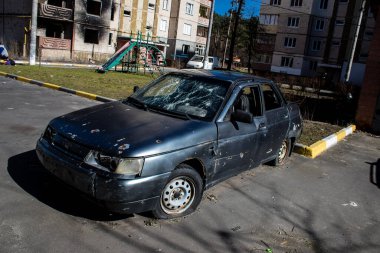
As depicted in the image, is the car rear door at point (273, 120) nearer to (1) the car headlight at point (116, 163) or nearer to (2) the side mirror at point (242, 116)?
(2) the side mirror at point (242, 116)

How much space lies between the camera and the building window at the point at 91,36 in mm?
37156

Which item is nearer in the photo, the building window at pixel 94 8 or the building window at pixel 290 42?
the building window at pixel 94 8

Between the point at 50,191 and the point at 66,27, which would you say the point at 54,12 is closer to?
the point at 66,27

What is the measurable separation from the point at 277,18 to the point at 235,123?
54.1 metres

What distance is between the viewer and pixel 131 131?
157 inches

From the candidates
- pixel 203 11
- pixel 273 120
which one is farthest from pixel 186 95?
pixel 203 11

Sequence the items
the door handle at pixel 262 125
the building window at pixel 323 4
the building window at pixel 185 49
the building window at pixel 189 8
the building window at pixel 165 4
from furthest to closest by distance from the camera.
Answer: the building window at pixel 185 49 < the building window at pixel 189 8 < the building window at pixel 323 4 < the building window at pixel 165 4 < the door handle at pixel 262 125

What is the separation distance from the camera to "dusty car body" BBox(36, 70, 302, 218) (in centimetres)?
367

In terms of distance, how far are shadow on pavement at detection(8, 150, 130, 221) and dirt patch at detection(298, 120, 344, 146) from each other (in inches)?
227

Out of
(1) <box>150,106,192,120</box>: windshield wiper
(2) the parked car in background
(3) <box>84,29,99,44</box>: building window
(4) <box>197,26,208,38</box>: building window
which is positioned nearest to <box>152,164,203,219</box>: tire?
(1) <box>150,106,192,120</box>: windshield wiper

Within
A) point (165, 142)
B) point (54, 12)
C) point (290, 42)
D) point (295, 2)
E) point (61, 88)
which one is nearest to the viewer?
point (165, 142)

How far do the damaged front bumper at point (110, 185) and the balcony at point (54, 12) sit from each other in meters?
31.5

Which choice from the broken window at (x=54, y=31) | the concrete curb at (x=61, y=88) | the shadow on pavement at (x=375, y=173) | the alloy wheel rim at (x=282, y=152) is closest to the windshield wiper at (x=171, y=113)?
the alloy wheel rim at (x=282, y=152)

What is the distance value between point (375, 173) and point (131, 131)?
5.51 meters
